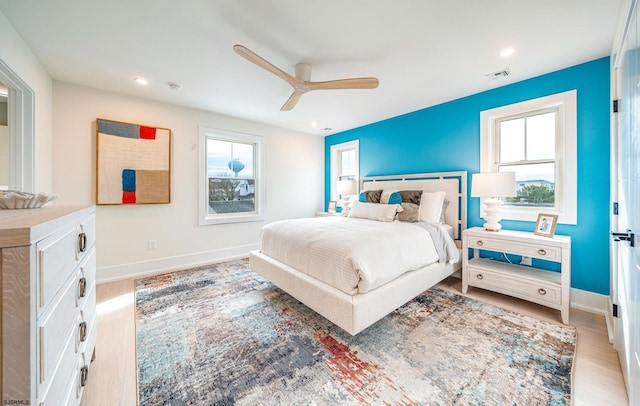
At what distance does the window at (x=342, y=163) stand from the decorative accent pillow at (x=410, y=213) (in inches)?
70.6

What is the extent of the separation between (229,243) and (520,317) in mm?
3841

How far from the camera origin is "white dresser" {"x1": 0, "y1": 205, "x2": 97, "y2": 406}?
633mm

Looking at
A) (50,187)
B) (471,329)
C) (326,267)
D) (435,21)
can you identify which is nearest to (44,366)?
(326,267)

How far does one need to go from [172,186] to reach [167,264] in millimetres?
1115

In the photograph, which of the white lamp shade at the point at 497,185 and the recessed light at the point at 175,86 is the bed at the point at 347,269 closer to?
the white lamp shade at the point at 497,185

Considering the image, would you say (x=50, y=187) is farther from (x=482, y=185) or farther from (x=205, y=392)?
(x=482, y=185)

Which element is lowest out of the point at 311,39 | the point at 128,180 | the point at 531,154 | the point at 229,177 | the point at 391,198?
the point at 391,198

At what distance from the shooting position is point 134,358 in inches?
65.7

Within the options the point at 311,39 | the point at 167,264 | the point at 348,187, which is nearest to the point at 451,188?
the point at 348,187

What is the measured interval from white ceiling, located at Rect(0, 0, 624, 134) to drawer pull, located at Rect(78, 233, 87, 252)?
1.57 metres

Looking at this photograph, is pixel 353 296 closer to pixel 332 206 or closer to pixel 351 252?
pixel 351 252

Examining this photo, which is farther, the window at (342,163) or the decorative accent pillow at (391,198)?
the window at (342,163)

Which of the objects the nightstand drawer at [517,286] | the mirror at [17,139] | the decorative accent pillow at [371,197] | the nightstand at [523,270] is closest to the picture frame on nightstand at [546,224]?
the nightstand at [523,270]

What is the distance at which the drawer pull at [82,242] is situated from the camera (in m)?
1.18
